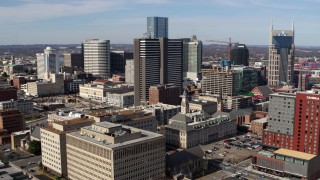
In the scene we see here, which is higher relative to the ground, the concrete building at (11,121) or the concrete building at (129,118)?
the concrete building at (129,118)

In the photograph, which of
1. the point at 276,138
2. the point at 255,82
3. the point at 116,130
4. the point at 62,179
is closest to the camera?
the point at 116,130

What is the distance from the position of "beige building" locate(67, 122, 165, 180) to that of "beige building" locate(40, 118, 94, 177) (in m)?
5.17

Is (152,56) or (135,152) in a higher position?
(152,56)

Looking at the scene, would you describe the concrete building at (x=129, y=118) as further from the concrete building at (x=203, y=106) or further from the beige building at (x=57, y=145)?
the concrete building at (x=203, y=106)

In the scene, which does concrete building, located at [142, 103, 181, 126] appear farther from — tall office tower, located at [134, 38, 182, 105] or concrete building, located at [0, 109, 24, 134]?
concrete building, located at [0, 109, 24, 134]

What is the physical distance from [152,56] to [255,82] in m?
64.1

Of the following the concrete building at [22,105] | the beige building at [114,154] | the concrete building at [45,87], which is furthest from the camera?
the concrete building at [45,87]

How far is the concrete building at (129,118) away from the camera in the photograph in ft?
313

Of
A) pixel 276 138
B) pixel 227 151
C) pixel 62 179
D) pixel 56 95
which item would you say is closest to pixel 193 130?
pixel 227 151

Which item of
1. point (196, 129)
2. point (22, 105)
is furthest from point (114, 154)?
point (22, 105)

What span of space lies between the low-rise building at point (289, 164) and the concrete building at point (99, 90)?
103868 millimetres

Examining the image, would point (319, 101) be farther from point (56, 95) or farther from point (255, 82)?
point (56, 95)

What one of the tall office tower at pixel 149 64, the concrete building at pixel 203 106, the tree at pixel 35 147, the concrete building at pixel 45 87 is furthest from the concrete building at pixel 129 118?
the concrete building at pixel 45 87

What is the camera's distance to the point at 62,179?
→ 268 feet
